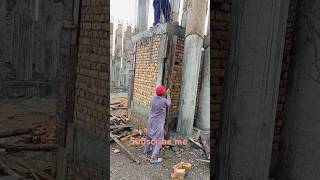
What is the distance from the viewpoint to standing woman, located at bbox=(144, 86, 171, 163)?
270 centimetres

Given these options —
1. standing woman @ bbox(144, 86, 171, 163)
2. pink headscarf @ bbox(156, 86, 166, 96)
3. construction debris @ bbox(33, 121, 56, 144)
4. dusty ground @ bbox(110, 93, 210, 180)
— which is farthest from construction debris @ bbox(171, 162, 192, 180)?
construction debris @ bbox(33, 121, 56, 144)

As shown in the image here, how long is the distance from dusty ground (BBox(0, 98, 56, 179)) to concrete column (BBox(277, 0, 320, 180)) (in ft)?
9.54

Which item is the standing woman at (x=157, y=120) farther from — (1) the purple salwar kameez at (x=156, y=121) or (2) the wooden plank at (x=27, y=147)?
(2) the wooden plank at (x=27, y=147)

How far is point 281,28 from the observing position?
239 centimetres

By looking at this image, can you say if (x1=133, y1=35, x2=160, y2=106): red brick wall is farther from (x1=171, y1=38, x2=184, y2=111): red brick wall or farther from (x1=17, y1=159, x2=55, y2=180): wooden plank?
(x1=17, y1=159, x2=55, y2=180): wooden plank

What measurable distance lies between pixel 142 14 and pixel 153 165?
1.48 meters

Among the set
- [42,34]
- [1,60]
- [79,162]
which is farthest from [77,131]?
[1,60]

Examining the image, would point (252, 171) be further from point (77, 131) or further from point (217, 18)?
point (77, 131)

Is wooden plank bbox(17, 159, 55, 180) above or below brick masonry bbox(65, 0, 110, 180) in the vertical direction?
below

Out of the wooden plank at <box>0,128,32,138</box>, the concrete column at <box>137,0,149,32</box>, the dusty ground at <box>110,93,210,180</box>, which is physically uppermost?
the concrete column at <box>137,0,149,32</box>

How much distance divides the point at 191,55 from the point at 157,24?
1.53 ft

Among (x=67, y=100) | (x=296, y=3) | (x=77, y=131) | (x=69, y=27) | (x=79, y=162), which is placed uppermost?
(x=296, y=3)

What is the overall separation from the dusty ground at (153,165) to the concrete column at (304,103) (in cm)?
98

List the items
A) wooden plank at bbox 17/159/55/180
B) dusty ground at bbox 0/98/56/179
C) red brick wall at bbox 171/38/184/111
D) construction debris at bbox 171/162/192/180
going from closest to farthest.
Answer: red brick wall at bbox 171/38/184/111 < construction debris at bbox 171/162/192/180 < wooden plank at bbox 17/159/55/180 < dusty ground at bbox 0/98/56/179
